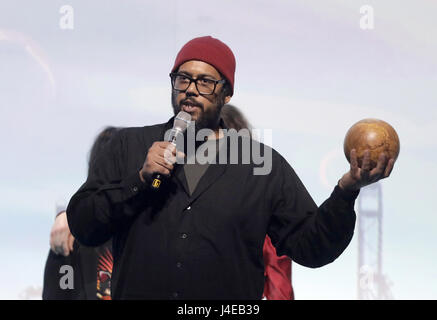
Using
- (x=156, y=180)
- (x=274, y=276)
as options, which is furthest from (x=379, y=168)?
(x=274, y=276)

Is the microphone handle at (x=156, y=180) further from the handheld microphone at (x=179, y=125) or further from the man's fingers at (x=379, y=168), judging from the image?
the man's fingers at (x=379, y=168)

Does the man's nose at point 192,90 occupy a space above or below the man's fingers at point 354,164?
above

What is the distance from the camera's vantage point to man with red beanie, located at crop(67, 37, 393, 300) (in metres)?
3.25

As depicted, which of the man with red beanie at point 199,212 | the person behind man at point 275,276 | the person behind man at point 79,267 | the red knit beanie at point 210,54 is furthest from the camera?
the person behind man at point 79,267

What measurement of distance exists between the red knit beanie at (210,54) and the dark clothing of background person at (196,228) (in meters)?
0.47

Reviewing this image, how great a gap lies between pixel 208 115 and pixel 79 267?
2549 millimetres

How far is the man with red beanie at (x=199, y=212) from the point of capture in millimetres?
3246

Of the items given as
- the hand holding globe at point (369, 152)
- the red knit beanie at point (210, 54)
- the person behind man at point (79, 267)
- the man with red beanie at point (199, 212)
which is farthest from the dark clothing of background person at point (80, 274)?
the hand holding globe at point (369, 152)

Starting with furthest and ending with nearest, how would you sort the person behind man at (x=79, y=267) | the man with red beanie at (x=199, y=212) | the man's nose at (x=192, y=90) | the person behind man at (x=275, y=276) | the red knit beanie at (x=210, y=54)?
the person behind man at (x=79, y=267) < the person behind man at (x=275, y=276) < the red knit beanie at (x=210, y=54) < the man's nose at (x=192, y=90) < the man with red beanie at (x=199, y=212)

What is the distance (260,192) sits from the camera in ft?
11.4

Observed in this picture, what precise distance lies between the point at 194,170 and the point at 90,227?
1.86 ft
